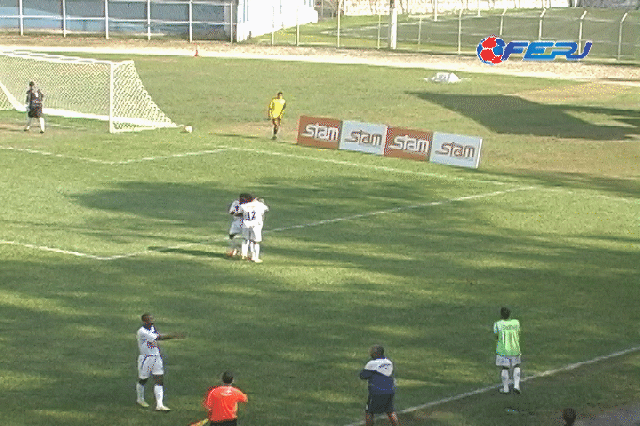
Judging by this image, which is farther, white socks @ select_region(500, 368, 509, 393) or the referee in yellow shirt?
the referee in yellow shirt

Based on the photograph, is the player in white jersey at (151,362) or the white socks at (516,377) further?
the white socks at (516,377)

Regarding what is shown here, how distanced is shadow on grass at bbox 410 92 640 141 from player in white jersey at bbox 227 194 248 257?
26.5m

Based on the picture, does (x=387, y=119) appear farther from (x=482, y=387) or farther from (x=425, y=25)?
(x=425, y=25)

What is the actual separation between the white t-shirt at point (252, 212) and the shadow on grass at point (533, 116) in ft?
90.1

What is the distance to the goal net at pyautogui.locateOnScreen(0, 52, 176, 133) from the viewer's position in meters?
53.5

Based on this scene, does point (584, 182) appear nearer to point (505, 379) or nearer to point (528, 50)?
point (505, 379)

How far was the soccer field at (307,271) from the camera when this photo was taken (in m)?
21.0

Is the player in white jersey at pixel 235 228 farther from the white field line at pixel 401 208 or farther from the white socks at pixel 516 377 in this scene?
the white socks at pixel 516 377

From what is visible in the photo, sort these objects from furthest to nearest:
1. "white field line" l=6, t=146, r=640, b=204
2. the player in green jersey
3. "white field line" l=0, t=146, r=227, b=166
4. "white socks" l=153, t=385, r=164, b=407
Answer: "white field line" l=0, t=146, r=227, b=166
"white field line" l=6, t=146, r=640, b=204
the player in green jersey
"white socks" l=153, t=385, r=164, b=407

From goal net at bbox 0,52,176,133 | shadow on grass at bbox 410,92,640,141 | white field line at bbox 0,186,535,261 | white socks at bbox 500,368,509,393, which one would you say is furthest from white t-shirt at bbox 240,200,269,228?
shadow on grass at bbox 410,92,640,141

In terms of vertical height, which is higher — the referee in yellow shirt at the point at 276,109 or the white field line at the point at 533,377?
the referee in yellow shirt at the point at 276,109

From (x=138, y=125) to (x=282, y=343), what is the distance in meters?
31.1

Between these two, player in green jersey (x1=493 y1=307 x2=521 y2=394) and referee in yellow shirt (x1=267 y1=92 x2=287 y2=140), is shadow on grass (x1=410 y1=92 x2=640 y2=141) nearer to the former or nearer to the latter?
Answer: referee in yellow shirt (x1=267 y1=92 x2=287 y2=140)

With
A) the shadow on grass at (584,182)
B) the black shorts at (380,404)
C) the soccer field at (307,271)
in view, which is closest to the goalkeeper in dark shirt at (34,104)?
the soccer field at (307,271)
